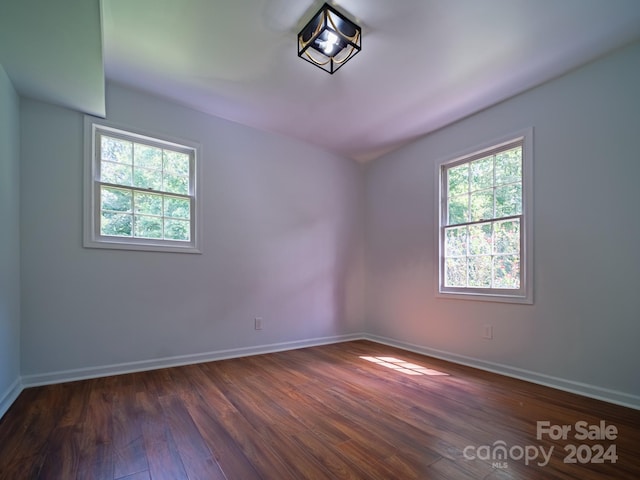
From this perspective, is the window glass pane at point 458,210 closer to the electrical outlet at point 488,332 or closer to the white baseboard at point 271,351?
the electrical outlet at point 488,332

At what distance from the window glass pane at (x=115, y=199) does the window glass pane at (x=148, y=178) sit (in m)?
0.15

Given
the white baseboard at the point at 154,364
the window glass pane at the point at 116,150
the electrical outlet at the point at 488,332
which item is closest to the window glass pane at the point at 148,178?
the window glass pane at the point at 116,150

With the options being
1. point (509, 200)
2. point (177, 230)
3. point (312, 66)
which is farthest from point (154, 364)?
point (509, 200)

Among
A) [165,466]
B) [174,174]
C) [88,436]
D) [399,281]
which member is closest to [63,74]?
[174,174]

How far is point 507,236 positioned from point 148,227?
358 centimetres

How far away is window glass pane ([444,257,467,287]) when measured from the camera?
3252mm

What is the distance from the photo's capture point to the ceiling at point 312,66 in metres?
1.92

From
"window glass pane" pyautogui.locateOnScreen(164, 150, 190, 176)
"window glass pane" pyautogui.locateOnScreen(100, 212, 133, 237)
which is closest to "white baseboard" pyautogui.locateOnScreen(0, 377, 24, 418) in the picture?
"window glass pane" pyautogui.locateOnScreen(100, 212, 133, 237)

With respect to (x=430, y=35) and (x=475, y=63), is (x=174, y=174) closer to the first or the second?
(x=430, y=35)

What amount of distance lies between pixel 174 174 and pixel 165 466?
2638mm

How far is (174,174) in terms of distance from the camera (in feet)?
10.5

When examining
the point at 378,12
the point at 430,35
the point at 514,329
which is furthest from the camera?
the point at 514,329

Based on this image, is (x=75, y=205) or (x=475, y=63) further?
(x=75, y=205)

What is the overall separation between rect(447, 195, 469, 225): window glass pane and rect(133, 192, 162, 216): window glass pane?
126 inches
